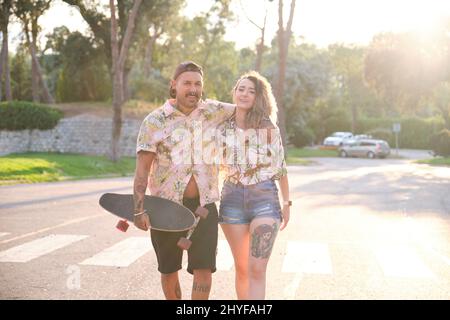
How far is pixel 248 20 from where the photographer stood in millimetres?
42125

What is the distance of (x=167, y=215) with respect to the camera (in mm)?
4586

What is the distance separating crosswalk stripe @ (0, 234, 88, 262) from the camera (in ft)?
26.8

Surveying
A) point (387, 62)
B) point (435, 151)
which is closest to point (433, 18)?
point (387, 62)

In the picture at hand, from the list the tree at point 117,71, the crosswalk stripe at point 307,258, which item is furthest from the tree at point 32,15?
the crosswalk stripe at point 307,258

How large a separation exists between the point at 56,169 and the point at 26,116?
31.2 feet

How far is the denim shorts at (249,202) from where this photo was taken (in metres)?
4.62

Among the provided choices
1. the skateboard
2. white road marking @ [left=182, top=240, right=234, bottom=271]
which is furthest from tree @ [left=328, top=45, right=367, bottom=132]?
the skateboard

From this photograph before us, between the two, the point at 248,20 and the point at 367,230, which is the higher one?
the point at 248,20

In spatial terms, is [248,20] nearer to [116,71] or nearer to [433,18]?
[433,18]

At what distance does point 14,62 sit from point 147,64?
49.9ft

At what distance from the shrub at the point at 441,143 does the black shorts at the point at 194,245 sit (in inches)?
1643

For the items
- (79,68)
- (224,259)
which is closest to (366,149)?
(79,68)

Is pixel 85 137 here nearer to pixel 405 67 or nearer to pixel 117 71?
pixel 117 71
